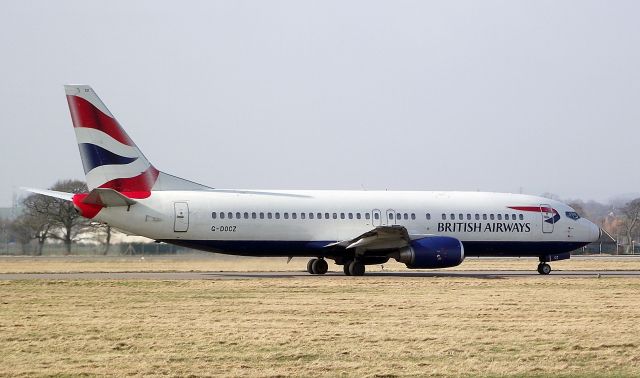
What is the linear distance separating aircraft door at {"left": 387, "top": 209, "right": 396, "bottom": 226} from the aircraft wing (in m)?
1.96

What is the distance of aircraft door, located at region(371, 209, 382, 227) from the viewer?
40.0m

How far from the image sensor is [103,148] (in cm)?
3619

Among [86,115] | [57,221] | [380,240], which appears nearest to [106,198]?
[86,115]

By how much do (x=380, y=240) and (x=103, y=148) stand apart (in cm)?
1017

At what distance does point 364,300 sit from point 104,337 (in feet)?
30.5

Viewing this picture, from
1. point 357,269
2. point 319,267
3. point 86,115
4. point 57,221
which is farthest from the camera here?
point 57,221

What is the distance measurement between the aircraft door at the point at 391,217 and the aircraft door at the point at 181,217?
7.87 m

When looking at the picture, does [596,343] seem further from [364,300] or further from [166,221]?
[166,221]

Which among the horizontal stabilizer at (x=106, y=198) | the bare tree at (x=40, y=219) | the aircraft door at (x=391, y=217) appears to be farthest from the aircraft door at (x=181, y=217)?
the bare tree at (x=40, y=219)

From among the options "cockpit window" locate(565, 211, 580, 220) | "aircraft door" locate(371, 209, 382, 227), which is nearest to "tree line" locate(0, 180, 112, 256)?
"aircraft door" locate(371, 209, 382, 227)

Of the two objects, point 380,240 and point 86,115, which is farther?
point 380,240

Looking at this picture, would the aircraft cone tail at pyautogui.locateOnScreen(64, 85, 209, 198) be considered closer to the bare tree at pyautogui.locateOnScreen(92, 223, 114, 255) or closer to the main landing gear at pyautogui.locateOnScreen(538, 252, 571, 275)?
the main landing gear at pyautogui.locateOnScreen(538, 252, 571, 275)

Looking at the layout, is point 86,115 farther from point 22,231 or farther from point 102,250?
point 22,231

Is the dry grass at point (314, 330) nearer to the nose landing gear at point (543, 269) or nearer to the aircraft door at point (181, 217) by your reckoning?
the aircraft door at point (181, 217)
